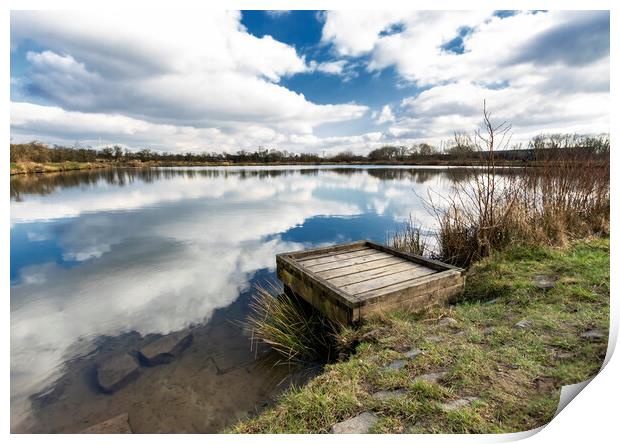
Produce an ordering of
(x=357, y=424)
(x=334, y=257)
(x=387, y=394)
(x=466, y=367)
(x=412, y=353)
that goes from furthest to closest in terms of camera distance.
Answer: (x=334, y=257), (x=412, y=353), (x=466, y=367), (x=387, y=394), (x=357, y=424)

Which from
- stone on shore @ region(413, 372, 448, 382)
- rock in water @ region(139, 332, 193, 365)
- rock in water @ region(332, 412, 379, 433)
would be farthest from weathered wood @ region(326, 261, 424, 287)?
rock in water @ region(139, 332, 193, 365)

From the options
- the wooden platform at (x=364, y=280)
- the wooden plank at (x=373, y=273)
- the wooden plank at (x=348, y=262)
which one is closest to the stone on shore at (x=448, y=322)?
the wooden platform at (x=364, y=280)

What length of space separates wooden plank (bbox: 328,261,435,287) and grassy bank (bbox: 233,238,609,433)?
65 centimetres

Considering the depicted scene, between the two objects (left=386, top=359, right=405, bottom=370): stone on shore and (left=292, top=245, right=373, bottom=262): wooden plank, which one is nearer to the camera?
(left=386, top=359, right=405, bottom=370): stone on shore

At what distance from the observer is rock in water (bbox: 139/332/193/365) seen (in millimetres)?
3632

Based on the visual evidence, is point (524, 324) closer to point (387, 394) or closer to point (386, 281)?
point (386, 281)

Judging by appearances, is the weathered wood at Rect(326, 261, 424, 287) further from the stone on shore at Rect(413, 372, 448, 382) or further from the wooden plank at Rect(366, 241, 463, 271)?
the stone on shore at Rect(413, 372, 448, 382)

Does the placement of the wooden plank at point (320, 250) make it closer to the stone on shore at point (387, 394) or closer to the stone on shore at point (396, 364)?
the stone on shore at point (396, 364)

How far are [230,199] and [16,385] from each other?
574 inches

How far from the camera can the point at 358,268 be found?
4.08 m

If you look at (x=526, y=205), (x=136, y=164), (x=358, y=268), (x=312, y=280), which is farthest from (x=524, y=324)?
(x=136, y=164)

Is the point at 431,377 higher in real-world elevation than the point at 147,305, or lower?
higher

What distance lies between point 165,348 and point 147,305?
1.44 metres
